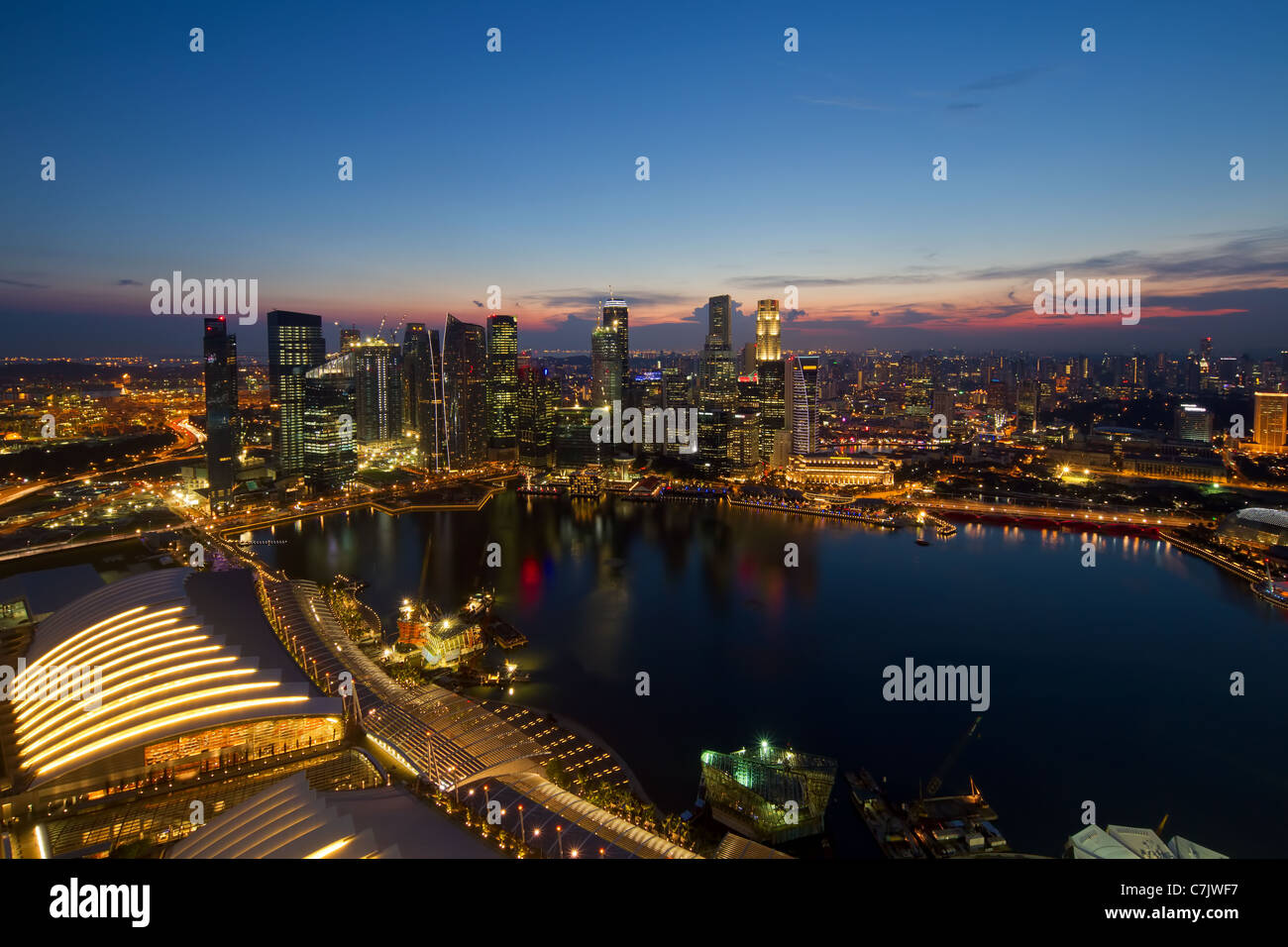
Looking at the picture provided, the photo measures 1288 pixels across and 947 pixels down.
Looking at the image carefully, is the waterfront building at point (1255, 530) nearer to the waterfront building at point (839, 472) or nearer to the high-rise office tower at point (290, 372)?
the waterfront building at point (839, 472)

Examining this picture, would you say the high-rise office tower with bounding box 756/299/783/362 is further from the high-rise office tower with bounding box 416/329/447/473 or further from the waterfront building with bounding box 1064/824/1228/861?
the waterfront building with bounding box 1064/824/1228/861

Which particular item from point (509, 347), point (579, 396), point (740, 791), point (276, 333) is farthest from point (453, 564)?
point (579, 396)

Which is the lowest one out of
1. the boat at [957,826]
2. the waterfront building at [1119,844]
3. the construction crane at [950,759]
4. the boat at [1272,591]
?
the boat at [957,826]

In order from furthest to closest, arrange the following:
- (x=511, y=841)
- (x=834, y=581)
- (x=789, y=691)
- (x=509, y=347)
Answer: (x=509, y=347)
(x=834, y=581)
(x=789, y=691)
(x=511, y=841)

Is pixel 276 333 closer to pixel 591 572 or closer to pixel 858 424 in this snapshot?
pixel 591 572

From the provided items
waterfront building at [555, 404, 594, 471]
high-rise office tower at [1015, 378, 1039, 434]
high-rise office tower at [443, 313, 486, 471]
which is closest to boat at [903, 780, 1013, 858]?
waterfront building at [555, 404, 594, 471]

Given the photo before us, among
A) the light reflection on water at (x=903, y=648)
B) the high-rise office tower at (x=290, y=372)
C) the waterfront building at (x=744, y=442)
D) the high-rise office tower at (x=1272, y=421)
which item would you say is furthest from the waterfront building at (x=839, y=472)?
the high-rise office tower at (x=290, y=372)
